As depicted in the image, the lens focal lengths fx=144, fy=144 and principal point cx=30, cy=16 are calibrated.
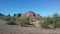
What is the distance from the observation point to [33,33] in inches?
732

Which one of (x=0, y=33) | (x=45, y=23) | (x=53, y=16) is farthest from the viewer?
(x=53, y=16)

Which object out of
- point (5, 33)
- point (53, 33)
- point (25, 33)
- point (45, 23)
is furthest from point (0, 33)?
point (45, 23)

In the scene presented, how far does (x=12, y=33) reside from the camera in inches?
707

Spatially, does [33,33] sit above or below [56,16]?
below

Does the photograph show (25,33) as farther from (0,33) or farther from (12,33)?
(0,33)

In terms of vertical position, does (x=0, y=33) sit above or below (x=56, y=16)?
below

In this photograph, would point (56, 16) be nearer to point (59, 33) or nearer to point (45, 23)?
point (45, 23)

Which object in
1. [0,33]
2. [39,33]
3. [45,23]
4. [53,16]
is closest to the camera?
[0,33]

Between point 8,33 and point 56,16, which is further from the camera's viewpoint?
point 56,16

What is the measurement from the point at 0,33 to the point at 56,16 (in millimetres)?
17040

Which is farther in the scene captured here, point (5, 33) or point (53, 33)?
point (53, 33)

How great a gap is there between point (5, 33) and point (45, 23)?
9.70 meters

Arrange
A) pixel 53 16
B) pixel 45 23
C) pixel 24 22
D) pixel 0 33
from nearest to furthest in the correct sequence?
1. pixel 0 33
2. pixel 45 23
3. pixel 24 22
4. pixel 53 16

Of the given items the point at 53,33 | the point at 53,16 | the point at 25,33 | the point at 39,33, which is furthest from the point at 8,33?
the point at 53,16
